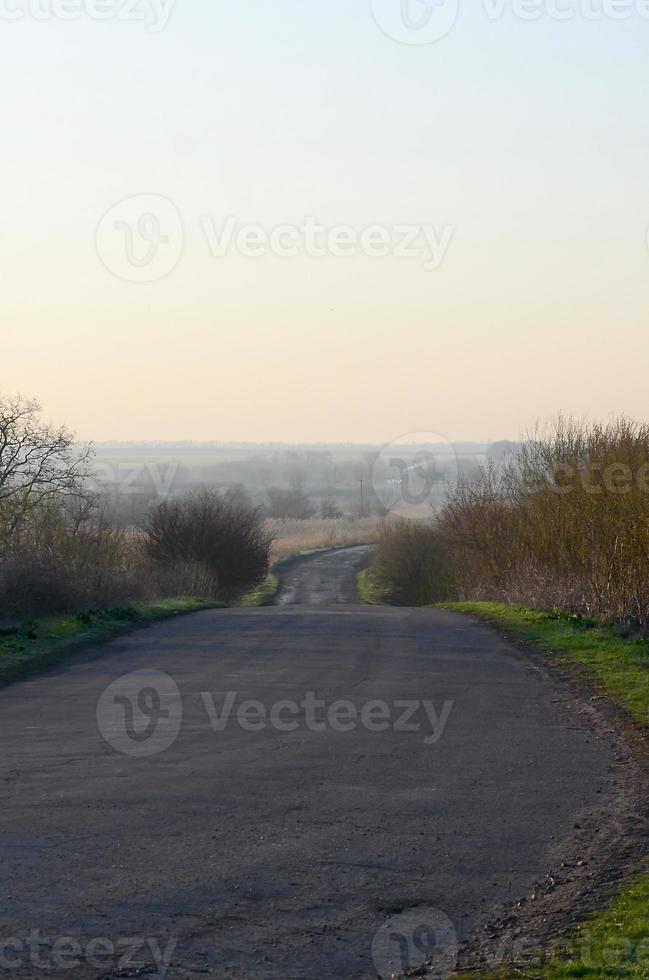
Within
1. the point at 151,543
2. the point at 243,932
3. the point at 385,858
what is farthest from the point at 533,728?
the point at 151,543

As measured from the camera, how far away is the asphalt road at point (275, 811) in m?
6.23

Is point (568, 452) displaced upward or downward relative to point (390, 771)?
upward

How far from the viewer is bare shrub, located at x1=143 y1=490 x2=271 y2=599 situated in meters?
43.0

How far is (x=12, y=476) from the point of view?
100ft

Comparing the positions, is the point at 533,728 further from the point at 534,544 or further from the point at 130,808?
the point at 534,544

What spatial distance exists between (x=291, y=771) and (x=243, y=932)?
389 cm

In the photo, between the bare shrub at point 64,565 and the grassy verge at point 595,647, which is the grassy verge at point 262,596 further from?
the grassy verge at point 595,647

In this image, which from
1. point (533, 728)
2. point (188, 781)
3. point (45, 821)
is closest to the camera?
point (45, 821)

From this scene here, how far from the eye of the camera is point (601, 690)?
14.6 meters

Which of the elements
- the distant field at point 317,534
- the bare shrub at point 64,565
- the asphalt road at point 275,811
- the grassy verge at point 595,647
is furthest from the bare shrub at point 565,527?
the distant field at point 317,534

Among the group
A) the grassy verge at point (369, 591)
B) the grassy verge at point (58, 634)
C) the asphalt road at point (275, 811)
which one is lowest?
the grassy verge at point (369, 591)

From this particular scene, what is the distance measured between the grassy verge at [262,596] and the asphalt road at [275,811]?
98.7ft

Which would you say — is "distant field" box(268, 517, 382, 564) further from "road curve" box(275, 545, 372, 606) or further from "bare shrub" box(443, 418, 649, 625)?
"bare shrub" box(443, 418, 649, 625)

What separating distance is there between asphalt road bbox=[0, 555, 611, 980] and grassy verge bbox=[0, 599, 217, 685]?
92cm
